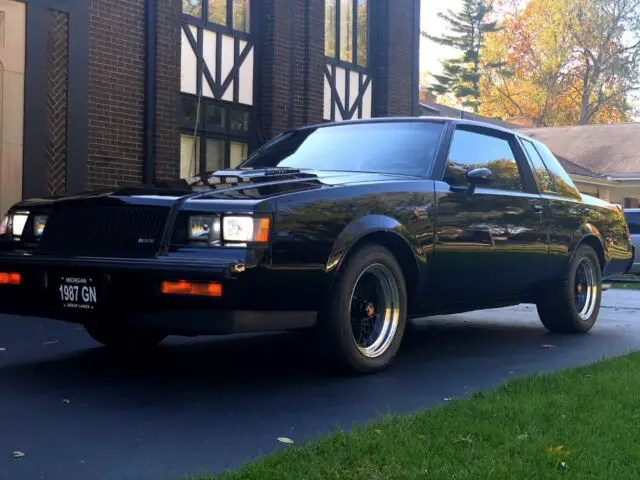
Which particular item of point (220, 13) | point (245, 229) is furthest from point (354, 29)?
point (245, 229)

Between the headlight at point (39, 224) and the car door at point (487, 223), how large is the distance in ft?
8.19

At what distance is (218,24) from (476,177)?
873 centimetres

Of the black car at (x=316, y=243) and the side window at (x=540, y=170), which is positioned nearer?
the black car at (x=316, y=243)

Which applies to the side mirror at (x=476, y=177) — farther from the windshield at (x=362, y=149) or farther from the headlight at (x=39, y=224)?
the headlight at (x=39, y=224)

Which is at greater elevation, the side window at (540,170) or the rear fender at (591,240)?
the side window at (540,170)

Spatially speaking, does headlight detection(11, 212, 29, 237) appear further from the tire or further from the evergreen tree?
the evergreen tree

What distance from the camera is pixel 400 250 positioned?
19.9 feet

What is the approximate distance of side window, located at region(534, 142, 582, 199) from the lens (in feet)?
26.5

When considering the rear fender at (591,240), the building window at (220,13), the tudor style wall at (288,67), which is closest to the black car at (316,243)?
the rear fender at (591,240)

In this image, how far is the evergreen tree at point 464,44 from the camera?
6088 centimetres

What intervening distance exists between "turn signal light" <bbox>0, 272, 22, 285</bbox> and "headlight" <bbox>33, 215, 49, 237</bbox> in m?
0.32

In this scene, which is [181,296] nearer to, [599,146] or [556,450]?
[556,450]

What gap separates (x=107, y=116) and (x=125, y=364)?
6.58 m

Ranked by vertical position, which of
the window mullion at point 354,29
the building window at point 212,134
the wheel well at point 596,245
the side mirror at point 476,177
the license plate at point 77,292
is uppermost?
the window mullion at point 354,29
